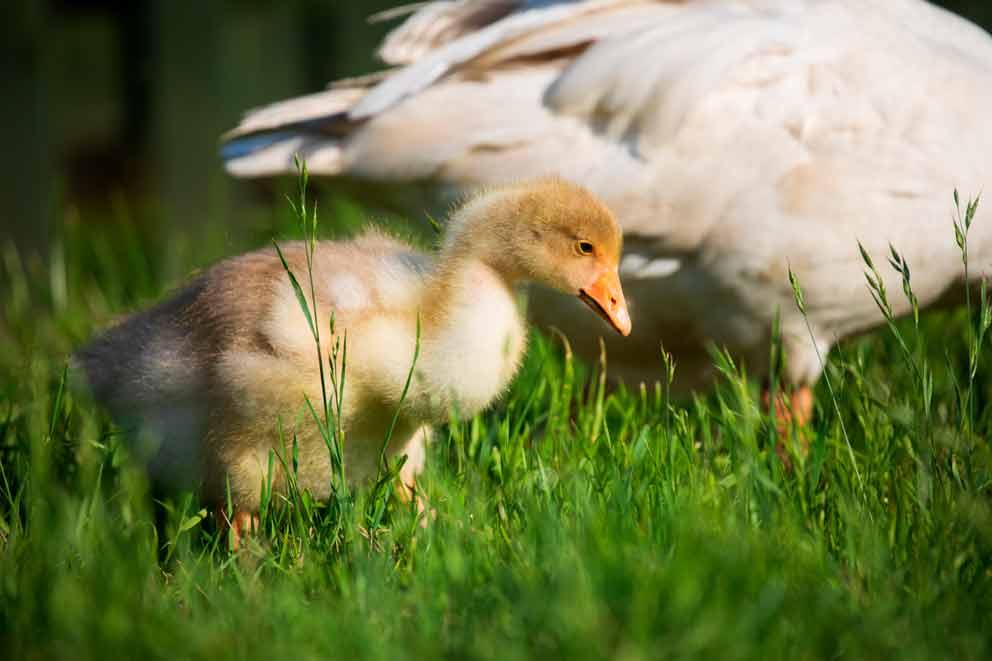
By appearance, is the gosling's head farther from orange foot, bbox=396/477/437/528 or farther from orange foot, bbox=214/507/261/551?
orange foot, bbox=214/507/261/551

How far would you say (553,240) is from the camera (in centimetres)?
255

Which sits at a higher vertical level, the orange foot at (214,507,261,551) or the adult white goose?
the adult white goose

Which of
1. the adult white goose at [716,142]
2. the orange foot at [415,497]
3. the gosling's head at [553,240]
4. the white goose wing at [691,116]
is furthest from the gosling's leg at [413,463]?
the white goose wing at [691,116]

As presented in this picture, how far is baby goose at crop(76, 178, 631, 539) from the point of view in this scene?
2.52 meters

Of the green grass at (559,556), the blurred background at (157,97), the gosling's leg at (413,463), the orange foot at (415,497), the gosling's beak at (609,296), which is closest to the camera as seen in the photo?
the green grass at (559,556)

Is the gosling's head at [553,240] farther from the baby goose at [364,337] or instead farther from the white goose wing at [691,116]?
the white goose wing at [691,116]

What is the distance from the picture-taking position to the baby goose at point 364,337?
252 cm

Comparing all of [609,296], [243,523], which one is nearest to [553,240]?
[609,296]

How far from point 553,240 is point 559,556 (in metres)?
0.76

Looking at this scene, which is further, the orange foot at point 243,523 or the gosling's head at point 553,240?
the orange foot at point 243,523

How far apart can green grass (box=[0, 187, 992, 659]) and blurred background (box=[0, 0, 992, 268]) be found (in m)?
2.65

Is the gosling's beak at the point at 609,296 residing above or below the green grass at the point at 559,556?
above

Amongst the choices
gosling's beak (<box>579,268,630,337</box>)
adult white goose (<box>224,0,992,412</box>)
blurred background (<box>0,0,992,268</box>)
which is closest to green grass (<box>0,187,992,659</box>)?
gosling's beak (<box>579,268,630,337</box>)

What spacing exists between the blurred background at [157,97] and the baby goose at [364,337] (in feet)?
10.2
